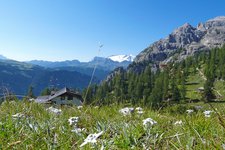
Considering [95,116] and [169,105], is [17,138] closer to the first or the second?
[95,116]

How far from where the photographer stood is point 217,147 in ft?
10.2

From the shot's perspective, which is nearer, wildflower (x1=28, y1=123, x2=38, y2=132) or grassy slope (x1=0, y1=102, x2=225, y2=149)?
grassy slope (x1=0, y1=102, x2=225, y2=149)

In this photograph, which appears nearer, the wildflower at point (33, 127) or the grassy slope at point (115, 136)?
the grassy slope at point (115, 136)

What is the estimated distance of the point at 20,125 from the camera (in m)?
5.36

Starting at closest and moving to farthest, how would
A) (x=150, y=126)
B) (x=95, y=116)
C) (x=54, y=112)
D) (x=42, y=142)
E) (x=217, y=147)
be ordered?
(x=217, y=147)
(x=42, y=142)
(x=150, y=126)
(x=95, y=116)
(x=54, y=112)

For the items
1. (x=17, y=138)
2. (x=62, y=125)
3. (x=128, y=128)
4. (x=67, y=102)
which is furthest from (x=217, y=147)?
(x=67, y=102)

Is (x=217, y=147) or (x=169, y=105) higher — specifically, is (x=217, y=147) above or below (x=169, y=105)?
above

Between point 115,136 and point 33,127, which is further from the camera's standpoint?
point 33,127

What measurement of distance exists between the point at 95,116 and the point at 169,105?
2.71 metres

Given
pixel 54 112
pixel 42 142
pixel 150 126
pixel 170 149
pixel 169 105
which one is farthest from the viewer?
pixel 169 105

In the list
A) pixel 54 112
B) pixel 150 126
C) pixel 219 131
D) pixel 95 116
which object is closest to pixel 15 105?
pixel 54 112

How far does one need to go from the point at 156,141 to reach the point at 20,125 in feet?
7.12

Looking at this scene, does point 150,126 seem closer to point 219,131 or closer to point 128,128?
point 128,128

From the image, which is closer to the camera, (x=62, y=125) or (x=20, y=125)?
(x=20, y=125)
